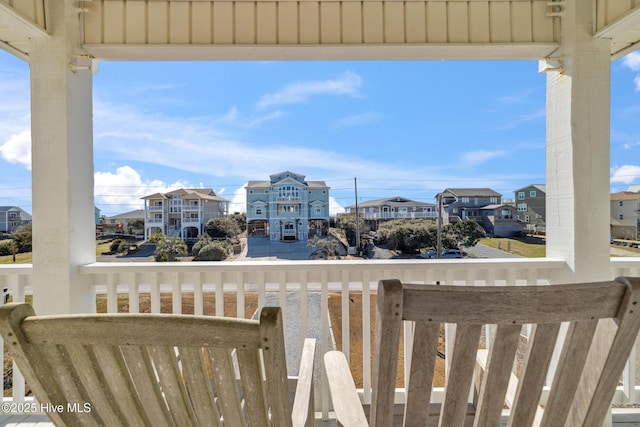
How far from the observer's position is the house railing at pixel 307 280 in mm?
2047

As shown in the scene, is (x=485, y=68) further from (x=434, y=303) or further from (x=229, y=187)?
(x=434, y=303)

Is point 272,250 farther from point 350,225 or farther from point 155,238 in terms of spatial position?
point 155,238

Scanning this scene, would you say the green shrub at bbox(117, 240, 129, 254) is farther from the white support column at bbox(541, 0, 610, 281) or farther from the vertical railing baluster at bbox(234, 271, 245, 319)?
the white support column at bbox(541, 0, 610, 281)

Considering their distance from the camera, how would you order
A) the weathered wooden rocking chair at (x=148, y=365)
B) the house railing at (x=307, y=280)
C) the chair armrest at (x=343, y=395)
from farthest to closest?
the house railing at (x=307, y=280)
the chair armrest at (x=343, y=395)
the weathered wooden rocking chair at (x=148, y=365)

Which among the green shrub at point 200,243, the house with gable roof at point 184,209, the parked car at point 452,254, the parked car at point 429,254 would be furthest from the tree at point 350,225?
the green shrub at point 200,243

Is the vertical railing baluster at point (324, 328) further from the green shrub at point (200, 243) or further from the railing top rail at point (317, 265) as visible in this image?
the green shrub at point (200, 243)

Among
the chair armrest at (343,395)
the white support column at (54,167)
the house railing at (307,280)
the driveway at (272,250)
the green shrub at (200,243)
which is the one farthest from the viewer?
the green shrub at (200,243)

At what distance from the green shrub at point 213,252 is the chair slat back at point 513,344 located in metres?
1.63

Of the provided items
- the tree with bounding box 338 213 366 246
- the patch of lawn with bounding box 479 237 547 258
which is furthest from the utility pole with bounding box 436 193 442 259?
the tree with bounding box 338 213 366 246

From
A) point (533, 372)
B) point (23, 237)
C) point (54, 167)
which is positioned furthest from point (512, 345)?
point (23, 237)

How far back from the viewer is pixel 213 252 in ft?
7.41

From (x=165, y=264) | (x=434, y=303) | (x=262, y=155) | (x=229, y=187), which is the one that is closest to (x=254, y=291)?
(x=165, y=264)

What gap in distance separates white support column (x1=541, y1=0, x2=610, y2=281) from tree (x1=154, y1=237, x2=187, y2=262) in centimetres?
262

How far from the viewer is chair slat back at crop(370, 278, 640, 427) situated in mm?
755
